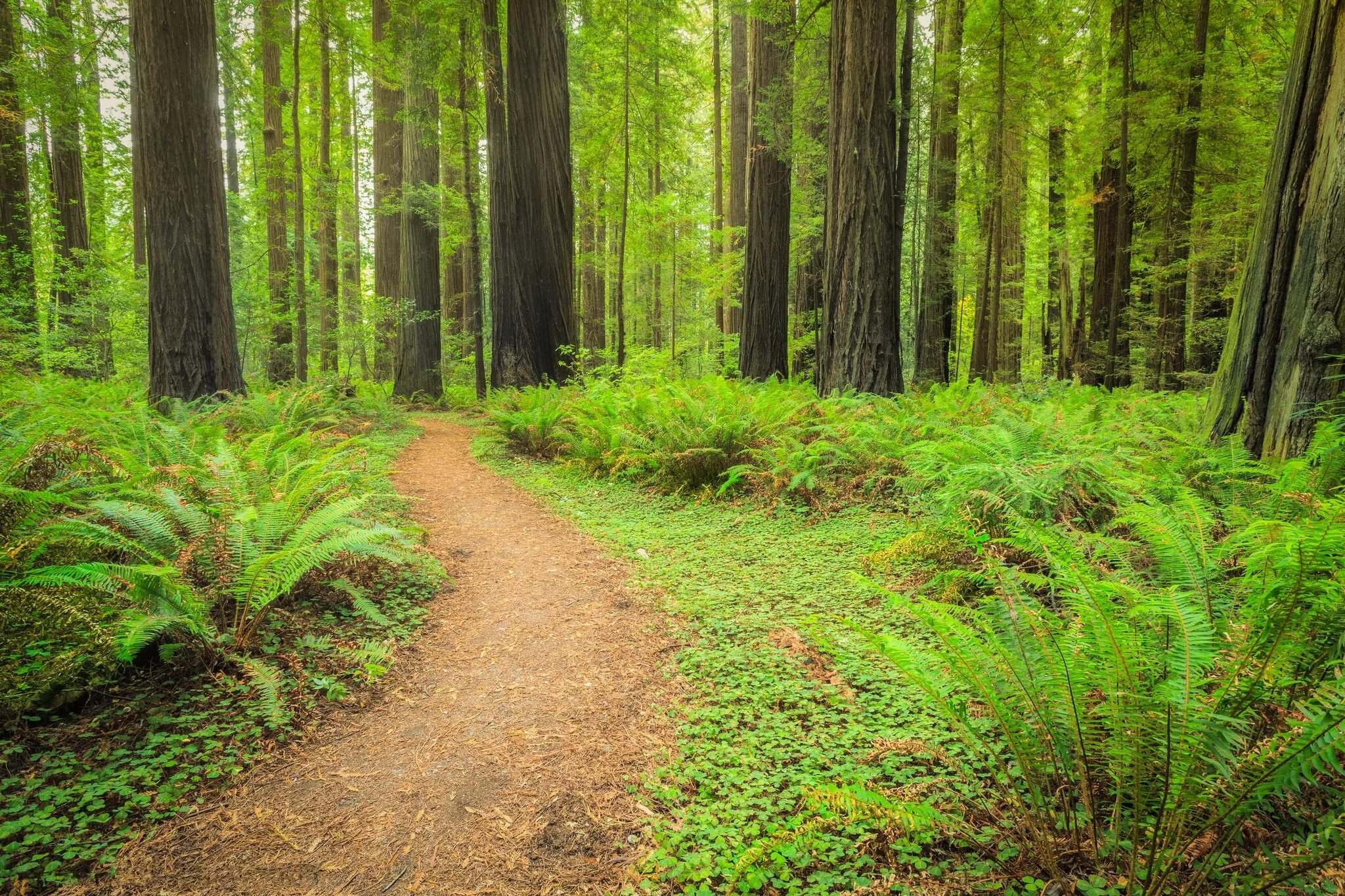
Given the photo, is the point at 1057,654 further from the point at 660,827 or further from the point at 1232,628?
the point at 660,827

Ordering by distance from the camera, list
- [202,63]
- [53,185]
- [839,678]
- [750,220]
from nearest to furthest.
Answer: [839,678] < [202,63] < [750,220] < [53,185]

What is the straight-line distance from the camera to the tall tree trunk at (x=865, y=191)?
7109mm

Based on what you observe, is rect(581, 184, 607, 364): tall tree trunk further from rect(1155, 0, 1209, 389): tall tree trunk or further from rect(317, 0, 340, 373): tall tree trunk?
rect(1155, 0, 1209, 389): tall tree trunk

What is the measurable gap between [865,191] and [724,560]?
5.16m

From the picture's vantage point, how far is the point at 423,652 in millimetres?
3002

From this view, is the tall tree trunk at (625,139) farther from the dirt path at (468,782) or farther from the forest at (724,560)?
the dirt path at (468,782)

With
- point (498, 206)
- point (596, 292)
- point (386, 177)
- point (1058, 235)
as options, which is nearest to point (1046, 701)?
point (498, 206)

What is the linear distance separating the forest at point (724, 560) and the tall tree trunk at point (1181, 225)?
0.27 feet

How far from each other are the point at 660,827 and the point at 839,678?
3.49ft

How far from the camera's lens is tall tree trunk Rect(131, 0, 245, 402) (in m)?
6.60

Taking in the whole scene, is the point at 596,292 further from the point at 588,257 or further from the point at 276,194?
the point at 276,194

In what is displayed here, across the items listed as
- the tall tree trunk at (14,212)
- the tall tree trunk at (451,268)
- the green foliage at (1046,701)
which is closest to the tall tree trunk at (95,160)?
the tall tree trunk at (14,212)

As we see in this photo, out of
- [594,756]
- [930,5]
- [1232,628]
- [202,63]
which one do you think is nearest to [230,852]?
[594,756]

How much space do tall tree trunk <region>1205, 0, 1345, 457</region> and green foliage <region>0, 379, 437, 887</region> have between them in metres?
4.86
